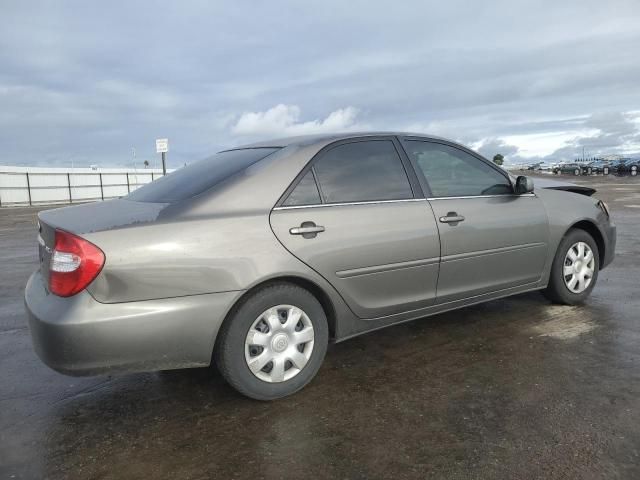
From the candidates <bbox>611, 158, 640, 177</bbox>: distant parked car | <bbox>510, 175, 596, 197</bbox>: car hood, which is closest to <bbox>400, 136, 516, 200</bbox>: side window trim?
<bbox>510, 175, 596, 197</bbox>: car hood

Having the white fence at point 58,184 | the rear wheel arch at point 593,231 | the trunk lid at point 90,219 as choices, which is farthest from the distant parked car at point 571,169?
the trunk lid at point 90,219

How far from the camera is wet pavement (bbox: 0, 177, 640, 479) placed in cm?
247

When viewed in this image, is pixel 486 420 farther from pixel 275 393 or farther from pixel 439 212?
pixel 439 212

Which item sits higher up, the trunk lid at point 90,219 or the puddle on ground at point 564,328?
the trunk lid at point 90,219

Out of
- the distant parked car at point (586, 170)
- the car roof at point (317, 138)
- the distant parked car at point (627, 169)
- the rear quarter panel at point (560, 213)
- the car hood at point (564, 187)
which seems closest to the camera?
the car roof at point (317, 138)

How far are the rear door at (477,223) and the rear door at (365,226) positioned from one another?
0.14 m

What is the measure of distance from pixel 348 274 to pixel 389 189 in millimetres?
719

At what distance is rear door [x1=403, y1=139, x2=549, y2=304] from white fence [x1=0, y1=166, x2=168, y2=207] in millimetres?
25671

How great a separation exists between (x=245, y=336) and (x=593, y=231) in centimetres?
359

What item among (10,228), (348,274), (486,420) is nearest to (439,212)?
(348,274)

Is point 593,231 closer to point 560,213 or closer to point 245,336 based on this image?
point 560,213

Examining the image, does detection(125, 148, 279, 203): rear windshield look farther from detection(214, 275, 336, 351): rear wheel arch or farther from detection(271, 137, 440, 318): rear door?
detection(214, 275, 336, 351): rear wheel arch

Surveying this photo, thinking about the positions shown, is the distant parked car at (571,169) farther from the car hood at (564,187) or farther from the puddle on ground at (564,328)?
the puddle on ground at (564,328)

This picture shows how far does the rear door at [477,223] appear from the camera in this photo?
3.82m
